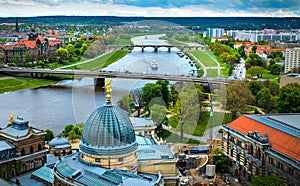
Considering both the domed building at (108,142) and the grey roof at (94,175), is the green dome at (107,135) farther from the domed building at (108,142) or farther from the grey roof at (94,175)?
the grey roof at (94,175)

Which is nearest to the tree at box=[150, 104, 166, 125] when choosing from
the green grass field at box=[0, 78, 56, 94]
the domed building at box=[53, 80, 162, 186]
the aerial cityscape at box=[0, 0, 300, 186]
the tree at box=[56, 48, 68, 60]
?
the aerial cityscape at box=[0, 0, 300, 186]

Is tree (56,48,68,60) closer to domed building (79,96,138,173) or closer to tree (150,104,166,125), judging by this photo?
tree (150,104,166,125)

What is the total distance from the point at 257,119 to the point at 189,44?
1300 cm

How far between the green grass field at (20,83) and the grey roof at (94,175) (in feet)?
94.7

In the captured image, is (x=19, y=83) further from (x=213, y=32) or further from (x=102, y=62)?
(x=213, y=32)

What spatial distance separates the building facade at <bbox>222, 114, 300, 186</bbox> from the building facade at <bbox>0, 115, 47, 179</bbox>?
755cm

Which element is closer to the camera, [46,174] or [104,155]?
[104,155]

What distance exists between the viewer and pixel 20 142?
1469cm

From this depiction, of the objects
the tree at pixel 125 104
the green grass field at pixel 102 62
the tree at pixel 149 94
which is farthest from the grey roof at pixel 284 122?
the green grass field at pixel 102 62

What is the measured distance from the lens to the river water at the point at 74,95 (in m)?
26.7

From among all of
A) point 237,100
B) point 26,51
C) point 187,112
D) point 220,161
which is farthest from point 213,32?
point 220,161

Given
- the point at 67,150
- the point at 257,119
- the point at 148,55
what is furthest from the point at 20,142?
the point at 148,55

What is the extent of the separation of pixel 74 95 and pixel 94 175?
24.2m

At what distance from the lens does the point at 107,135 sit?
1176 cm
